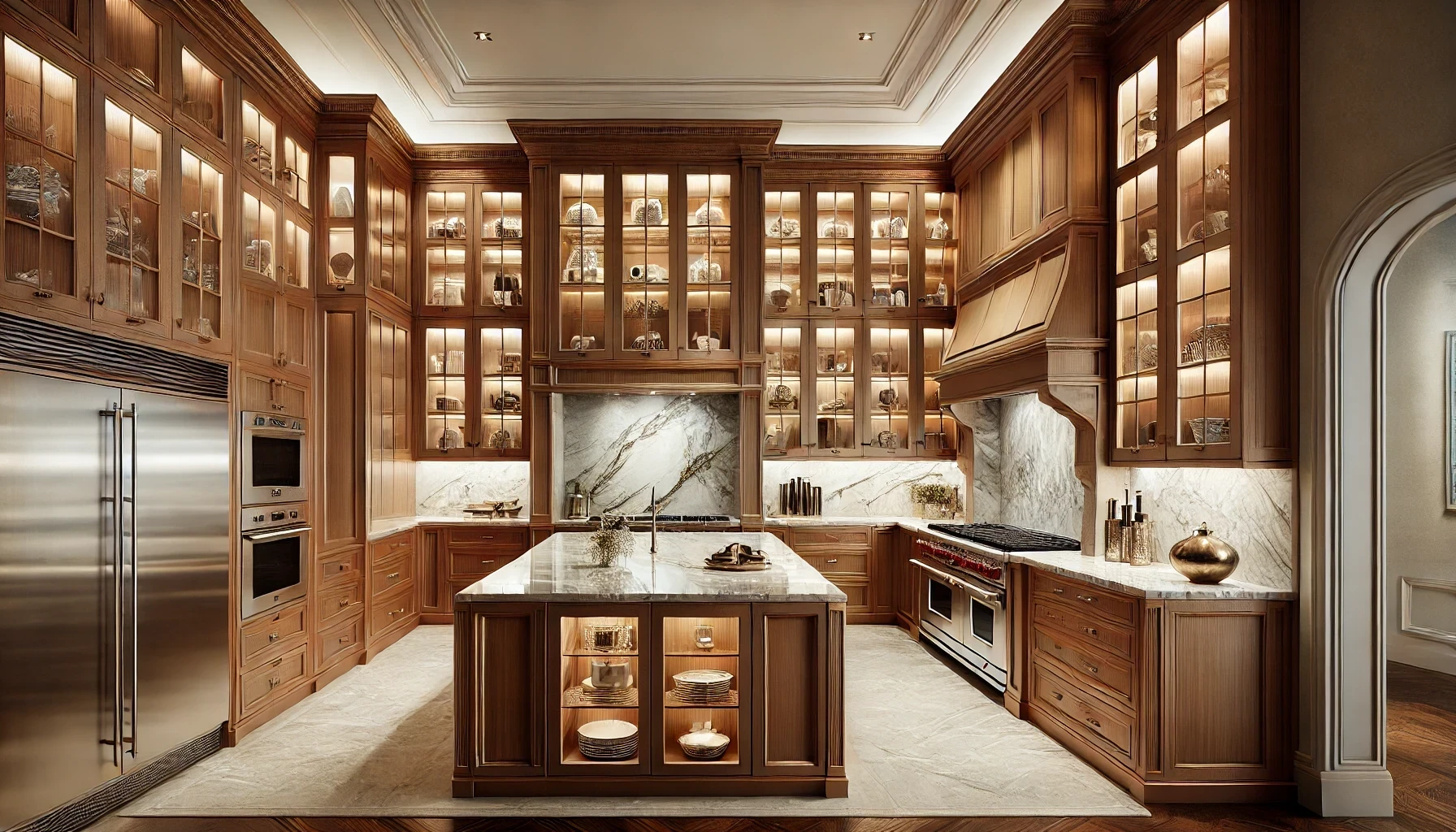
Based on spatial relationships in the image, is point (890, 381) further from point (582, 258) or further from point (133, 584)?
point (133, 584)

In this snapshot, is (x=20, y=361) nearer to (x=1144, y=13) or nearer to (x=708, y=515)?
(x=708, y=515)

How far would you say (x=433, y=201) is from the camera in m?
6.81

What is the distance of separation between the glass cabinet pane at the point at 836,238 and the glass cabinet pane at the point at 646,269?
1346mm

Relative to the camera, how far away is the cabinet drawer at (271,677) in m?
4.22

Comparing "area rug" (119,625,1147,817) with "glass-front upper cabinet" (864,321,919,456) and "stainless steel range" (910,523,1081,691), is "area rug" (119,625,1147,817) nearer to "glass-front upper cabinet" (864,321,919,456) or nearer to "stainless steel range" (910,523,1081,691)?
"stainless steel range" (910,523,1081,691)

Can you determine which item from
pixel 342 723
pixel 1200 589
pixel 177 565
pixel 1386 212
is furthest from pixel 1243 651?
pixel 177 565

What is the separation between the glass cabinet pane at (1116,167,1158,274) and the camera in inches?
160

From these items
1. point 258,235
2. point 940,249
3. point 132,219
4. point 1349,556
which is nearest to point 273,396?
point 258,235

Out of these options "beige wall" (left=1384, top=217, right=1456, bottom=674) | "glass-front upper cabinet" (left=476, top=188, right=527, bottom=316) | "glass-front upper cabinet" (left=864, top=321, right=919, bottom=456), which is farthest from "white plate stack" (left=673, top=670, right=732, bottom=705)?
"beige wall" (left=1384, top=217, right=1456, bottom=674)

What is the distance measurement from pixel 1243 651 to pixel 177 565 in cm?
474

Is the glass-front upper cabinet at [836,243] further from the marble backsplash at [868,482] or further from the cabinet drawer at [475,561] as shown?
the cabinet drawer at [475,561]

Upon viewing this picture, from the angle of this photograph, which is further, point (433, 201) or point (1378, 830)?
point (433, 201)

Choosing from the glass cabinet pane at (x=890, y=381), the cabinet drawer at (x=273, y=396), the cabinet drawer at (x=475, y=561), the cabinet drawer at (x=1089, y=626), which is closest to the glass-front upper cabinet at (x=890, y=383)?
the glass cabinet pane at (x=890, y=381)

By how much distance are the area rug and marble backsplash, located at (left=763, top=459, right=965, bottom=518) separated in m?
2.12
